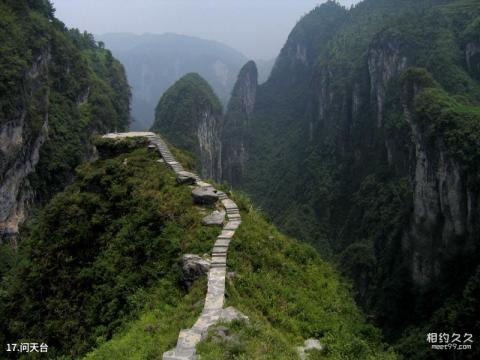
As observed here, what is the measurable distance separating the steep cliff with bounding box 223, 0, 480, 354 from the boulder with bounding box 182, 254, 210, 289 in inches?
1212

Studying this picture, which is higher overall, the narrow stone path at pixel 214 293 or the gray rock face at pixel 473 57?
the gray rock face at pixel 473 57

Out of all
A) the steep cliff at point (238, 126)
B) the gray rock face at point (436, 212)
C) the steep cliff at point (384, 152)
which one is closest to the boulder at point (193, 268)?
the steep cliff at point (384, 152)

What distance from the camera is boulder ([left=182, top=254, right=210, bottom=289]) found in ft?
37.1

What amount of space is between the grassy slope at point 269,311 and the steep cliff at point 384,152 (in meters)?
27.8

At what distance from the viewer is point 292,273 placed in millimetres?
12680

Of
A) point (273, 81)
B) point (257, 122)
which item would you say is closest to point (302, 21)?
point (273, 81)

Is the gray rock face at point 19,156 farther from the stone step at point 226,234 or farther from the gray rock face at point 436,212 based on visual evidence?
the gray rock face at point 436,212

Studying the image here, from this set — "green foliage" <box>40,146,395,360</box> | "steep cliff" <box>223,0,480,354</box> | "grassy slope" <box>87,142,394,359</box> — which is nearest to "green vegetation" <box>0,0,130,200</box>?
"green foliage" <box>40,146,395,360</box>

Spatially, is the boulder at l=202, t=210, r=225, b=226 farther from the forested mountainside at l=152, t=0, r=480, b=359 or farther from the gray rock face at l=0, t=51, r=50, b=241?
the gray rock face at l=0, t=51, r=50, b=241

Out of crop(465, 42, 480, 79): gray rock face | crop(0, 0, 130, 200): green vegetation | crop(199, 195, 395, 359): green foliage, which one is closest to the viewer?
crop(199, 195, 395, 359): green foliage

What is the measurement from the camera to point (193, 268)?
11.5 metres

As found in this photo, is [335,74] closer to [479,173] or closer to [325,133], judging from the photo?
[325,133]

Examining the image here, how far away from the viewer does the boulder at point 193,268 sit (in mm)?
11312

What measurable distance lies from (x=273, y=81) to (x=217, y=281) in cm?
13676
